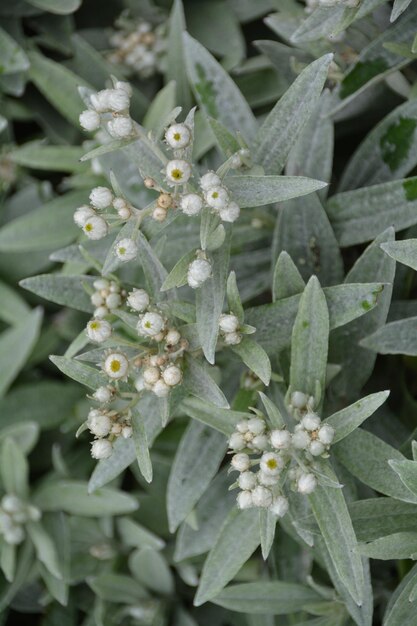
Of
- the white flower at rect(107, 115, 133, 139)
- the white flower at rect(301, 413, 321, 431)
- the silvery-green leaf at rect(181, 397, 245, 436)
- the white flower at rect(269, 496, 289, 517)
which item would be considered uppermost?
the white flower at rect(107, 115, 133, 139)

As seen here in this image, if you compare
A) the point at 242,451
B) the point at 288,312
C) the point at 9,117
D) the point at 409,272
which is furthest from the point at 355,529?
the point at 9,117

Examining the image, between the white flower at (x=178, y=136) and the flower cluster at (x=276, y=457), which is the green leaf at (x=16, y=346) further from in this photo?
the white flower at (x=178, y=136)

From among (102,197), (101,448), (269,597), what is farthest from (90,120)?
(269,597)

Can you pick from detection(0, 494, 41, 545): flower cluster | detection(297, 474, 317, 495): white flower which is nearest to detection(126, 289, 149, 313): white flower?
detection(297, 474, 317, 495): white flower

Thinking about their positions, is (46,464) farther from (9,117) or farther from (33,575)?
(9,117)

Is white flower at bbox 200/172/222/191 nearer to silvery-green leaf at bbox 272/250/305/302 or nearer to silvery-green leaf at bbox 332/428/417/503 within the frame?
silvery-green leaf at bbox 272/250/305/302
